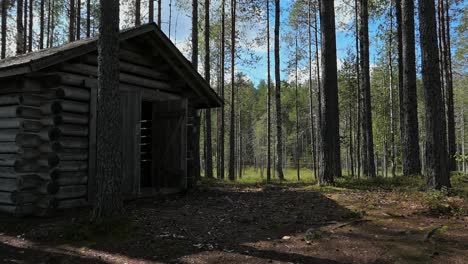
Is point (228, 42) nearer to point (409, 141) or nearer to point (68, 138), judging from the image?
point (409, 141)

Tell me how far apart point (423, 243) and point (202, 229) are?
3.67 metres

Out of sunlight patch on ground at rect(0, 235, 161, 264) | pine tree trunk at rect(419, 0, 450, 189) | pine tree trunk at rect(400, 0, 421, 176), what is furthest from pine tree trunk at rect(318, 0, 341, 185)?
sunlight patch on ground at rect(0, 235, 161, 264)

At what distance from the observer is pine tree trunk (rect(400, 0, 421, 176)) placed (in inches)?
521

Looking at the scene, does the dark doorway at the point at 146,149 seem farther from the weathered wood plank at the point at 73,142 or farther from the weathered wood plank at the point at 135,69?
→ the weathered wood plank at the point at 73,142

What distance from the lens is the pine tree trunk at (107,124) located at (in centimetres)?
638

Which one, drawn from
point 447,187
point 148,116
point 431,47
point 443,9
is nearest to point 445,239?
point 447,187

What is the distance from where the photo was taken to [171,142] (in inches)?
449

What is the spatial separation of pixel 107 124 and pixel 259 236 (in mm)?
3274

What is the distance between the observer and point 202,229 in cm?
677

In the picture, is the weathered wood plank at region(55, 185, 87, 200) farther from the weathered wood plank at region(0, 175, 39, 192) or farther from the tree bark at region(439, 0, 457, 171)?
the tree bark at region(439, 0, 457, 171)

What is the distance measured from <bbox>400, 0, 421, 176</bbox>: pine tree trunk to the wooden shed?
Result: 794cm

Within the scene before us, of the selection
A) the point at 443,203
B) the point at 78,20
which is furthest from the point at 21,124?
the point at 78,20

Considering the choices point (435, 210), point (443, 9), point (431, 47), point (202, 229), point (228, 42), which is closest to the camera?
point (202, 229)

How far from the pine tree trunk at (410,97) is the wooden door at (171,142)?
816 cm
